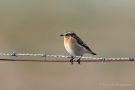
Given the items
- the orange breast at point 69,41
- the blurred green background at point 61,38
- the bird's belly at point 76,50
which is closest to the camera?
the bird's belly at point 76,50

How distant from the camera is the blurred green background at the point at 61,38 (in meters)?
19.0

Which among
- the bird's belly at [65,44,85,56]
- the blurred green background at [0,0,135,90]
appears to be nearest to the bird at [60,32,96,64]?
the bird's belly at [65,44,85,56]

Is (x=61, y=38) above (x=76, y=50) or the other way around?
above

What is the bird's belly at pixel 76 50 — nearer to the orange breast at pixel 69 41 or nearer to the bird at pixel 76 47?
the bird at pixel 76 47

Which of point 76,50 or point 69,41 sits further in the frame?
point 69,41

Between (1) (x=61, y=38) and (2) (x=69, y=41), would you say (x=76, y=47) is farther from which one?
(1) (x=61, y=38)

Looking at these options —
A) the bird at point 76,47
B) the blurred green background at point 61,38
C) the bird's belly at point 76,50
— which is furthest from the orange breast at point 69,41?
the blurred green background at point 61,38

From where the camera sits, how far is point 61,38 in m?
25.1

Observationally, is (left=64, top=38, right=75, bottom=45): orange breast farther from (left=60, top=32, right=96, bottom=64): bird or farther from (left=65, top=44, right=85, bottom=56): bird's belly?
(left=65, top=44, right=85, bottom=56): bird's belly

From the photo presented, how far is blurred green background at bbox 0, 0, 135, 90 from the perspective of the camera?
62.3ft

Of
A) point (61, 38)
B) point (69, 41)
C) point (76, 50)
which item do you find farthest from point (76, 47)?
point (61, 38)
